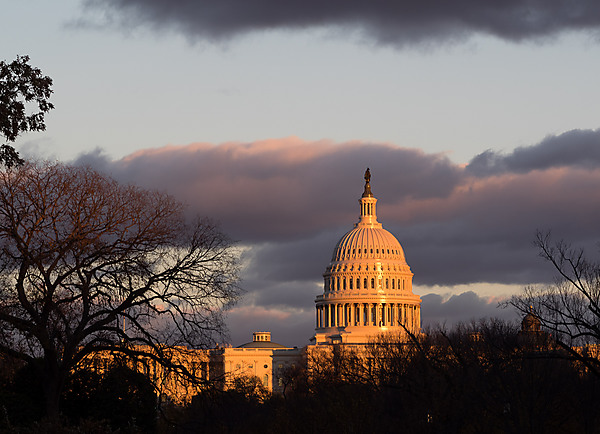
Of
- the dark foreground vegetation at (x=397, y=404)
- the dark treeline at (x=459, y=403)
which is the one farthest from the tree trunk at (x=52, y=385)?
the dark treeline at (x=459, y=403)

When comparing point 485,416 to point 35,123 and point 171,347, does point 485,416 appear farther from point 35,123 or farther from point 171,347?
point 35,123

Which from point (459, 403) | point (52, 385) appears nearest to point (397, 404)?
point (459, 403)

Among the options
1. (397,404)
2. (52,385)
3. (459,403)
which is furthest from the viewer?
(397,404)

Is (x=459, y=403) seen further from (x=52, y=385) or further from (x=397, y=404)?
(x=52, y=385)

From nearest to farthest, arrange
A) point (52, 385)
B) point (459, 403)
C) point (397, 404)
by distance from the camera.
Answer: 1. point (52, 385)
2. point (459, 403)
3. point (397, 404)

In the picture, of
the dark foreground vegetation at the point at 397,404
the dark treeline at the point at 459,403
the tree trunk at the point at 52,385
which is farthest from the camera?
the dark treeline at the point at 459,403

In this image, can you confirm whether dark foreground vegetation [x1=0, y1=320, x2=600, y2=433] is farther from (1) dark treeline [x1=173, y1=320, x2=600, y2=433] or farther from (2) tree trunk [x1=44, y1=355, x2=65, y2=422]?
(2) tree trunk [x1=44, y1=355, x2=65, y2=422]

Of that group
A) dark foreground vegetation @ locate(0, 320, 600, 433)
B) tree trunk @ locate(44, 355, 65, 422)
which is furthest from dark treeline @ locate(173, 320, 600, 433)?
tree trunk @ locate(44, 355, 65, 422)

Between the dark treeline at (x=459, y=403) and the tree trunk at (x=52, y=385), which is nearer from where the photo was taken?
the tree trunk at (x=52, y=385)

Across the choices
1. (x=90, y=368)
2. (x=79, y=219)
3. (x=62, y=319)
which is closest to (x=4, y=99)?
(x=79, y=219)

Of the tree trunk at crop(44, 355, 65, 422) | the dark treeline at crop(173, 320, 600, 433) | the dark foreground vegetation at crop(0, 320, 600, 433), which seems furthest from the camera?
the dark treeline at crop(173, 320, 600, 433)

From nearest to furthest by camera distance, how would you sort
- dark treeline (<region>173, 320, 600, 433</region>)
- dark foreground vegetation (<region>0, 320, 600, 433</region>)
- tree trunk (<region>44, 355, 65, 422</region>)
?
tree trunk (<region>44, 355, 65, 422</region>)
dark foreground vegetation (<region>0, 320, 600, 433</region>)
dark treeline (<region>173, 320, 600, 433</region>)

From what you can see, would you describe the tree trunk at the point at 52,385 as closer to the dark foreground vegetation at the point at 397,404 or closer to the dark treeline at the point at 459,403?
the dark foreground vegetation at the point at 397,404

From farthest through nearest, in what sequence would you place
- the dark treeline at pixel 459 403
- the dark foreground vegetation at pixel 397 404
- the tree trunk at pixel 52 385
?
the dark treeline at pixel 459 403 < the dark foreground vegetation at pixel 397 404 < the tree trunk at pixel 52 385
